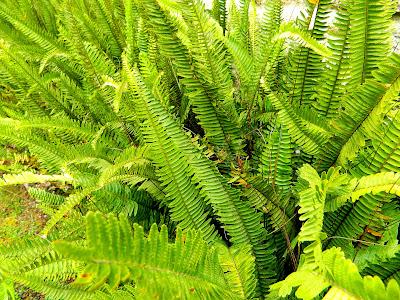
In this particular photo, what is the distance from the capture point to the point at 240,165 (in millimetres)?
1294

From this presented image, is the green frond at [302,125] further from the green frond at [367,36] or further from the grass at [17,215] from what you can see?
the grass at [17,215]

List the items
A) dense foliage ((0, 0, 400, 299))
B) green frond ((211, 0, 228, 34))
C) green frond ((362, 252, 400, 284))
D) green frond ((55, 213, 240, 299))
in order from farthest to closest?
green frond ((211, 0, 228, 34)) → green frond ((362, 252, 400, 284)) → dense foliage ((0, 0, 400, 299)) → green frond ((55, 213, 240, 299))

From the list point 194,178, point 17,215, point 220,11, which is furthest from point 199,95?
point 17,215

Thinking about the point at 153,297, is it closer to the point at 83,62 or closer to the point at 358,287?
the point at 358,287

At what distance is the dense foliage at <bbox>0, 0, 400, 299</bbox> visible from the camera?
3.46 feet

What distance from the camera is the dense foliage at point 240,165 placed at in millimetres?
1055

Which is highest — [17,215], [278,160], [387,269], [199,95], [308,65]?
[308,65]

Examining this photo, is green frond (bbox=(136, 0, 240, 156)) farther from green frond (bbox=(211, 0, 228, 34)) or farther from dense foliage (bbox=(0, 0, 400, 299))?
green frond (bbox=(211, 0, 228, 34))

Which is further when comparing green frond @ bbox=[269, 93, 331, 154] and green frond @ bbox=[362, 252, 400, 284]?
green frond @ bbox=[269, 93, 331, 154]

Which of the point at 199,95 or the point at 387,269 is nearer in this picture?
the point at 387,269

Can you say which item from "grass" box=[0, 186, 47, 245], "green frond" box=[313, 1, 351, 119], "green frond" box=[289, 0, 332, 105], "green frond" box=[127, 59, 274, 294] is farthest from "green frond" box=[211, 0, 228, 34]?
"grass" box=[0, 186, 47, 245]

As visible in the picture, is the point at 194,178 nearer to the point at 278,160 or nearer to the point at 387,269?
the point at 278,160

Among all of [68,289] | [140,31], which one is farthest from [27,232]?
[140,31]

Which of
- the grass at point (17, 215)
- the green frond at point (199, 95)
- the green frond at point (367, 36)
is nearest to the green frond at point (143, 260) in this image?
the green frond at point (199, 95)
